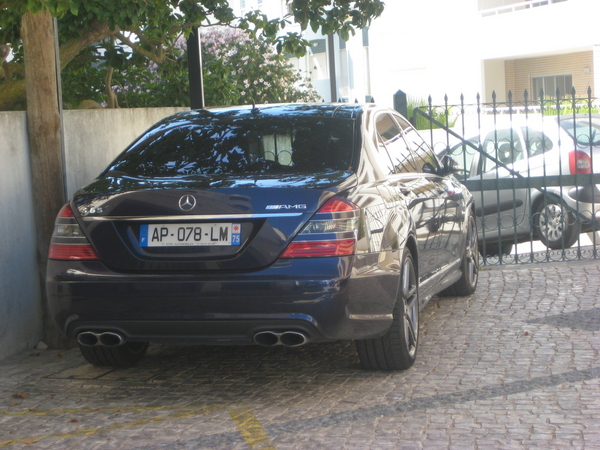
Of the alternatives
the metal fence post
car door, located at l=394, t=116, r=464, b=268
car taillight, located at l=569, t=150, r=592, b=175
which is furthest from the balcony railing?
car door, located at l=394, t=116, r=464, b=268

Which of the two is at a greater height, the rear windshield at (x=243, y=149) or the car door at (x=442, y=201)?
the rear windshield at (x=243, y=149)

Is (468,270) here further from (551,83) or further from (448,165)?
(551,83)

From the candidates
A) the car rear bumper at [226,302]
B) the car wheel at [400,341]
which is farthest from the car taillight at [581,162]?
the car rear bumper at [226,302]

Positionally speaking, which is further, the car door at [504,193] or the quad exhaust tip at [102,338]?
the car door at [504,193]

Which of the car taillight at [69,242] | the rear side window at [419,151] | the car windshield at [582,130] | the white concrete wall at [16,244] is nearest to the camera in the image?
the car taillight at [69,242]

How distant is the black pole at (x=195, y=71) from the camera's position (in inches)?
349

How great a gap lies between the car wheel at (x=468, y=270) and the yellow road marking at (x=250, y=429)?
135 inches

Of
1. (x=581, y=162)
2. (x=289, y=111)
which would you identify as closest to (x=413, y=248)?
(x=289, y=111)

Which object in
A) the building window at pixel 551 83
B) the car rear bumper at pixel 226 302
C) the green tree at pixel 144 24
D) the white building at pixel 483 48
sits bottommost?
the car rear bumper at pixel 226 302

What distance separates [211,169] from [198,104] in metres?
3.85

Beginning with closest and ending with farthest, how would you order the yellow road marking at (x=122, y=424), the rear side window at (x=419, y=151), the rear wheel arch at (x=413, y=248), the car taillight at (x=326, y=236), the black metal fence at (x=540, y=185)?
the yellow road marking at (x=122, y=424) < the car taillight at (x=326, y=236) < the rear wheel arch at (x=413, y=248) < the rear side window at (x=419, y=151) < the black metal fence at (x=540, y=185)

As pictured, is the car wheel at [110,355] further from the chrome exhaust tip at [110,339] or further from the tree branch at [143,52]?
the tree branch at [143,52]

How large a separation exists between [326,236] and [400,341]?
3.29ft

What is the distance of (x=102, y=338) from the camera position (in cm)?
504
